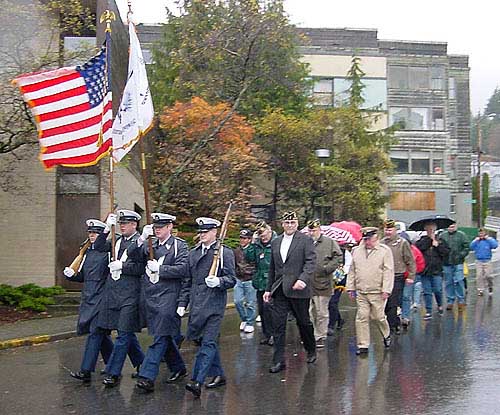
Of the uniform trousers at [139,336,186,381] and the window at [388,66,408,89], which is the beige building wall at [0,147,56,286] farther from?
the window at [388,66,408,89]

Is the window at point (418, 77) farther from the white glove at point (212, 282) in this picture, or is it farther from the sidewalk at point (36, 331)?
the white glove at point (212, 282)

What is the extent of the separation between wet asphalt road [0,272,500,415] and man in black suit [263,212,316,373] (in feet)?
1.42

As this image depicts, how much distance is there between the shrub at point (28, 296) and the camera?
52.0ft

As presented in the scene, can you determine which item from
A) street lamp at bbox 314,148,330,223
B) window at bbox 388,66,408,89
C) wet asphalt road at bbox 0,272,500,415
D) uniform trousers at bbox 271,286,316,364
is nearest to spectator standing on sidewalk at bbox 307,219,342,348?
wet asphalt road at bbox 0,272,500,415

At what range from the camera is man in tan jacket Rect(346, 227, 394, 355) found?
425 inches

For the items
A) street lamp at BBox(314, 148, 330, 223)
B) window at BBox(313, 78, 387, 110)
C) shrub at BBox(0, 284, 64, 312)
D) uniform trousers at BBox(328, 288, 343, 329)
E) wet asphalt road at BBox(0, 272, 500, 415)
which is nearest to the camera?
wet asphalt road at BBox(0, 272, 500, 415)

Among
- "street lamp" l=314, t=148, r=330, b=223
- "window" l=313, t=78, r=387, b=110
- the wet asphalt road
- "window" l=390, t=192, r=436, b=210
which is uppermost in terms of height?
"window" l=313, t=78, r=387, b=110

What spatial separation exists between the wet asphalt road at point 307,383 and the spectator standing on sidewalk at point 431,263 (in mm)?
2420

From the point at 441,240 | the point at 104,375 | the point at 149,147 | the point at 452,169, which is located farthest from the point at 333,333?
the point at 452,169

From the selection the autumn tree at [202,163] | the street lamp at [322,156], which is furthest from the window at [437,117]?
the autumn tree at [202,163]

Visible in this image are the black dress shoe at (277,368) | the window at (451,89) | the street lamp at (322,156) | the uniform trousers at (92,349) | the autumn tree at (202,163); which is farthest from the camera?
the window at (451,89)

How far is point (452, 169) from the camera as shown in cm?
4781

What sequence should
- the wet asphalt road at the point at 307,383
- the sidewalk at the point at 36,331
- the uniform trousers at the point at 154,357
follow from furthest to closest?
the sidewalk at the point at 36,331, the uniform trousers at the point at 154,357, the wet asphalt road at the point at 307,383

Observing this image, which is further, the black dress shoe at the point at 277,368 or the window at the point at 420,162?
the window at the point at 420,162
